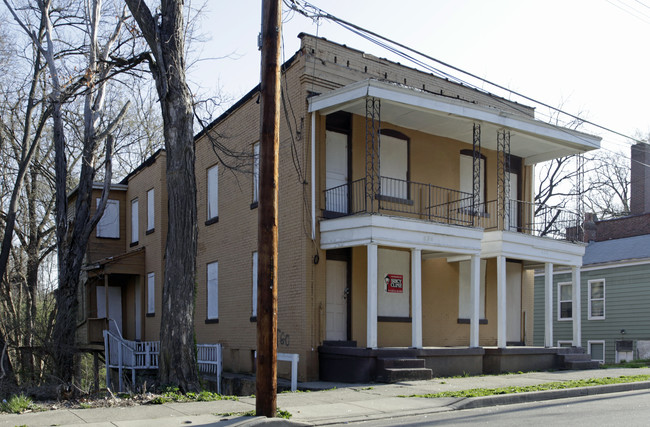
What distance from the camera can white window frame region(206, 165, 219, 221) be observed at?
21.6 meters

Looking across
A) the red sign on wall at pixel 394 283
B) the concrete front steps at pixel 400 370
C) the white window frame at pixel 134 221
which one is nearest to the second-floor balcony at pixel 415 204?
the red sign on wall at pixel 394 283

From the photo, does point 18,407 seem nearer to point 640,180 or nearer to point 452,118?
point 452,118

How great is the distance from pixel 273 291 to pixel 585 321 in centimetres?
2359

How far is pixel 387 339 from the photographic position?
1738 cm

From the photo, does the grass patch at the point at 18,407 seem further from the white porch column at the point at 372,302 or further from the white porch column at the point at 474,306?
the white porch column at the point at 474,306

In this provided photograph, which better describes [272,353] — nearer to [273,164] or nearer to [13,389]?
[273,164]

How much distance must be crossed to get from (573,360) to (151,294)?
1554cm

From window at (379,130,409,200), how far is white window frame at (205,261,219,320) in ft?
21.5

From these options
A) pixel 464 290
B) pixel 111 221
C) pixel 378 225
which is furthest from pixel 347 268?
pixel 111 221

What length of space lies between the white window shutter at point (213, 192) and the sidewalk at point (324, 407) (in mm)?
8267

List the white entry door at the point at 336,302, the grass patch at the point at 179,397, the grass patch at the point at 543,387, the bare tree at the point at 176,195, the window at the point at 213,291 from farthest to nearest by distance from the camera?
the window at the point at 213,291, the white entry door at the point at 336,302, the grass patch at the point at 543,387, the bare tree at the point at 176,195, the grass patch at the point at 179,397

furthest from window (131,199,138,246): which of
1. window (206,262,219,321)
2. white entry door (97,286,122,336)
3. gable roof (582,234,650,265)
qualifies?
gable roof (582,234,650,265)

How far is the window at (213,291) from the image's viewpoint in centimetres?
2111

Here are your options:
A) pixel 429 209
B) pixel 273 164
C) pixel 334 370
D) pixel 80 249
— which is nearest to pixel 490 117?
pixel 429 209
